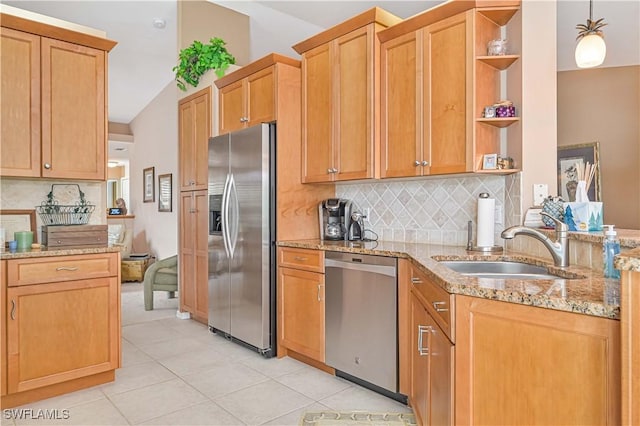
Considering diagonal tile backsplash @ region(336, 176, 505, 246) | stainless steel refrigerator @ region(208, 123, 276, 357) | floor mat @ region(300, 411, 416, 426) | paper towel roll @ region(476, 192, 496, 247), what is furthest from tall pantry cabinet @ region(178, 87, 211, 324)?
paper towel roll @ region(476, 192, 496, 247)

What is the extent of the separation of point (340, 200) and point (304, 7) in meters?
2.26

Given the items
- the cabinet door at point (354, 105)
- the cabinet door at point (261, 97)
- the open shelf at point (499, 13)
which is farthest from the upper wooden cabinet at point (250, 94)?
the open shelf at point (499, 13)

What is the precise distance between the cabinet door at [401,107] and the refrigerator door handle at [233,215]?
1.28m

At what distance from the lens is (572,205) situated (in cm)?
210

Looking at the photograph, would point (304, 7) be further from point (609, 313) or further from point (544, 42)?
point (609, 313)

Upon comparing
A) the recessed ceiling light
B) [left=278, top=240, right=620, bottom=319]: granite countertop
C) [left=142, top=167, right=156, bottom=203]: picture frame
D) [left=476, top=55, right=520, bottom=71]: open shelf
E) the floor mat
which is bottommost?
the floor mat

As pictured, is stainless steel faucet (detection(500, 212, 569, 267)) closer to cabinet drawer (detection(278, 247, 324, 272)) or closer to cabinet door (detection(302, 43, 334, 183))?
cabinet drawer (detection(278, 247, 324, 272))

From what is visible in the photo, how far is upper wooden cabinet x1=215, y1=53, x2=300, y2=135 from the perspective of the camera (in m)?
3.41

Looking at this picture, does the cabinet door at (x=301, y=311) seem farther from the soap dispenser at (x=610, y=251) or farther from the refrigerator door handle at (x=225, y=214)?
the soap dispenser at (x=610, y=251)

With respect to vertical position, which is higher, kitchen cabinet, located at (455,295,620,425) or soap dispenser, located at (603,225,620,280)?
soap dispenser, located at (603,225,620,280)

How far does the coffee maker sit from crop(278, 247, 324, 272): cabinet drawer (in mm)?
342

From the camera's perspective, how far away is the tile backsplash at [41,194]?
2957mm

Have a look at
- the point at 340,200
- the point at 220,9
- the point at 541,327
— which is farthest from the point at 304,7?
the point at 541,327

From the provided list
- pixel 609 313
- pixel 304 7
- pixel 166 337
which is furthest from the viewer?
pixel 304 7
